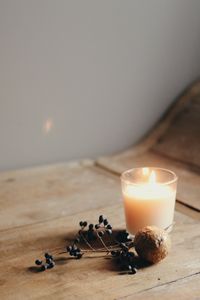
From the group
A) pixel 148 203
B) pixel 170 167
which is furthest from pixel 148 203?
pixel 170 167

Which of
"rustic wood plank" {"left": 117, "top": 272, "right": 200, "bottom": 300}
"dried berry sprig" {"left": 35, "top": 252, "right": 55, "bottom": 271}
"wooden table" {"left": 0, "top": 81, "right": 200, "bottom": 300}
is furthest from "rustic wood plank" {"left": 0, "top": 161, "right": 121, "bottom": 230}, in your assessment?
"rustic wood plank" {"left": 117, "top": 272, "right": 200, "bottom": 300}

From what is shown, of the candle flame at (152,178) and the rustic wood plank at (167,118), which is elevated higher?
the candle flame at (152,178)

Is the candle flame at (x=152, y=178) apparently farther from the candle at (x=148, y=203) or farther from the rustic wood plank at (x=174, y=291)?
the rustic wood plank at (x=174, y=291)

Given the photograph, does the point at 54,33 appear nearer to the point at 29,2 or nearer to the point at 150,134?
the point at 29,2

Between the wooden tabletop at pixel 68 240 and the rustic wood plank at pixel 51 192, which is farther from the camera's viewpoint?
the rustic wood plank at pixel 51 192

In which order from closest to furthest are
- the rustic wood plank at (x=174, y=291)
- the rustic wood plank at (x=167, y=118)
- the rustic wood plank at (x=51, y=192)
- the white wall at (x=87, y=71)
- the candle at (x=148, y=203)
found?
the rustic wood plank at (x=174, y=291) → the candle at (x=148, y=203) → the rustic wood plank at (x=51, y=192) → the white wall at (x=87, y=71) → the rustic wood plank at (x=167, y=118)

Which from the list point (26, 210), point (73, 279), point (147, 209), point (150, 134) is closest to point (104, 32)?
point (150, 134)

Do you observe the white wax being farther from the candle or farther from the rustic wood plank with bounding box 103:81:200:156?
the rustic wood plank with bounding box 103:81:200:156

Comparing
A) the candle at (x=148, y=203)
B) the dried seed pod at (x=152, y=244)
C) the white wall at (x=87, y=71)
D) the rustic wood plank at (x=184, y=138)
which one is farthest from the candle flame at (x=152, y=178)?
the white wall at (x=87, y=71)
